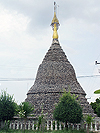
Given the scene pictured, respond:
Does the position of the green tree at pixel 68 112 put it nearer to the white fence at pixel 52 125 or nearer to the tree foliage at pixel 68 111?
the tree foliage at pixel 68 111

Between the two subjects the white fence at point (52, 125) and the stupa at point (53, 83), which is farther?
the stupa at point (53, 83)

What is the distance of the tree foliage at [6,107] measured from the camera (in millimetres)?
19797

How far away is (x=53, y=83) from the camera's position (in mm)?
25672

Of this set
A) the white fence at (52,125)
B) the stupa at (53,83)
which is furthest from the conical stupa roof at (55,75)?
the white fence at (52,125)

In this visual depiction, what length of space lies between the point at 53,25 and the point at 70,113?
18.3 metres

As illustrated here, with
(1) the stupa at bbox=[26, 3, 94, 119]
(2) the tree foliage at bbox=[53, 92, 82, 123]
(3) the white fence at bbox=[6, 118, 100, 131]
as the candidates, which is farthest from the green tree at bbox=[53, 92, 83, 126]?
(1) the stupa at bbox=[26, 3, 94, 119]

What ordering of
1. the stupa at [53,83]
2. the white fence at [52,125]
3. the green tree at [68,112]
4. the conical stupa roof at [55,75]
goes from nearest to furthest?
the green tree at [68,112] < the white fence at [52,125] < the stupa at [53,83] < the conical stupa roof at [55,75]

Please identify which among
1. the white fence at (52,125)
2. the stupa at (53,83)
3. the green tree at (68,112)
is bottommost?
the white fence at (52,125)

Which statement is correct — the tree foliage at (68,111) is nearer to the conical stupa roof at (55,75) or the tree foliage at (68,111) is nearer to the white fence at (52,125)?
the white fence at (52,125)

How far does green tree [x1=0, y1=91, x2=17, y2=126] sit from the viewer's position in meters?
19.8

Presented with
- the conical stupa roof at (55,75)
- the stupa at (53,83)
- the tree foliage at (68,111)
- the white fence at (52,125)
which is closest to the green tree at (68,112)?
the tree foliage at (68,111)

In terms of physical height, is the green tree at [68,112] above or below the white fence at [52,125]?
above

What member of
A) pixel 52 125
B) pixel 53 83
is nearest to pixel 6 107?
pixel 52 125

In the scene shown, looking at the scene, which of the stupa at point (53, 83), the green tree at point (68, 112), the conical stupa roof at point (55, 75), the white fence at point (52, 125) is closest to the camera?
the green tree at point (68, 112)
